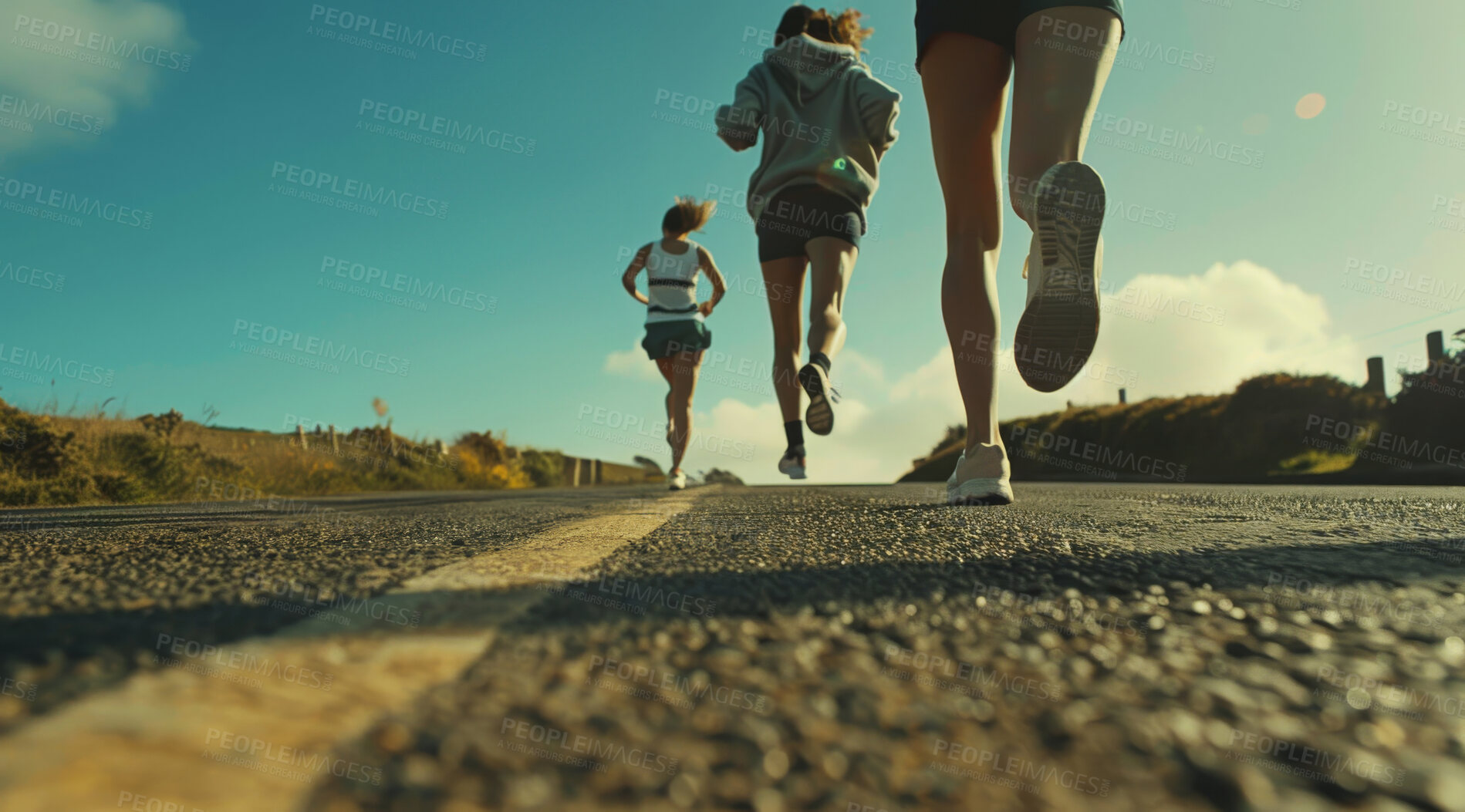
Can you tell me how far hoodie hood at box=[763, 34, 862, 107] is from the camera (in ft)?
14.6

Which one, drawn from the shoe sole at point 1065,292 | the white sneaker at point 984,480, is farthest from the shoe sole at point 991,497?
the shoe sole at point 1065,292

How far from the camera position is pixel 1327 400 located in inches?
427

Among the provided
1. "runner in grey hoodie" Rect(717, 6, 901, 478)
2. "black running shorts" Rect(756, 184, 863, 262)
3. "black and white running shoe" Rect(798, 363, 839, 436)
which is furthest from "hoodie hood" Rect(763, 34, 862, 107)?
"black and white running shoe" Rect(798, 363, 839, 436)

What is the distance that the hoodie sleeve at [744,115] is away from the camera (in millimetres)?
4340

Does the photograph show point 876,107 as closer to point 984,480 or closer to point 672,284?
point 984,480

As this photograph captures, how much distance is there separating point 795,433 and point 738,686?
4.37 m

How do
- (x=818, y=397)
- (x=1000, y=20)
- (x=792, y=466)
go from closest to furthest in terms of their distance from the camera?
(x=1000, y=20) < (x=818, y=397) < (x=792, y=466)

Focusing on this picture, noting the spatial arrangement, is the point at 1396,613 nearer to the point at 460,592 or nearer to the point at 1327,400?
the point at 460,592

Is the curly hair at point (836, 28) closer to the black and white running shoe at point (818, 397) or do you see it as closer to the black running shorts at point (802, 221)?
the black running shorts at point (802, 221)

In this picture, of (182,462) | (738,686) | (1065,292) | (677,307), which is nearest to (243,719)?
(738,686)

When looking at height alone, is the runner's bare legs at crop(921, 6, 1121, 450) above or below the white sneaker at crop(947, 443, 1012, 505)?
above

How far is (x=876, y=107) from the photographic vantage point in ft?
14.3

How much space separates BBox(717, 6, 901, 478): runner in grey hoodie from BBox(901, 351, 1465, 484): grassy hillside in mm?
5382

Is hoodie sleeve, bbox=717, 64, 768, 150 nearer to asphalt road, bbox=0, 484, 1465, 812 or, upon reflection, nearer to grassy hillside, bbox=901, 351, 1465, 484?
asphalt road, bbox=0, 484, 1465, 812
